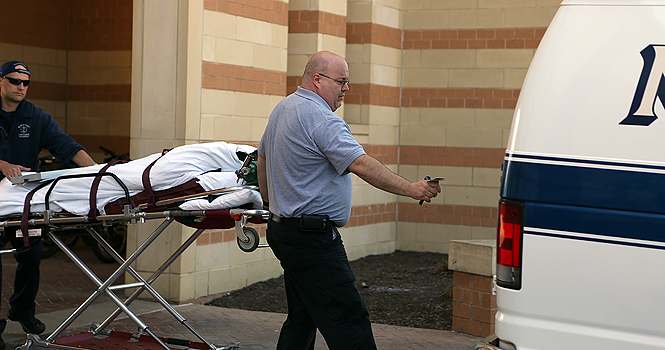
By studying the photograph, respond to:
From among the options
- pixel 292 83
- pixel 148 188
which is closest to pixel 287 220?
pixel 148 188

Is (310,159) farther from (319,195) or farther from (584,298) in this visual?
(584,298)

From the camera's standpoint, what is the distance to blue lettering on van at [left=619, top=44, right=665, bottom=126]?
2.96 meters

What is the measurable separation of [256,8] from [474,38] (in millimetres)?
3751

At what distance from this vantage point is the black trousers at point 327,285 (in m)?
4.19

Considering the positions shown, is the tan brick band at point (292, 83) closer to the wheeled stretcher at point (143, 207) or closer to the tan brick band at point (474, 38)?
the tan brick band at point (474, 38)

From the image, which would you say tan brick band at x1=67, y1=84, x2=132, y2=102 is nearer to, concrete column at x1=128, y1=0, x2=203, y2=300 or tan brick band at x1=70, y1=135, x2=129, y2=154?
tan brick band at x1=70, y1=135, x2=129, y2=154

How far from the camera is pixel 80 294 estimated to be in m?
8.09

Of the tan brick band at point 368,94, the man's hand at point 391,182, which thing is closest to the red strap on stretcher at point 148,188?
the man's hand at point 391,182

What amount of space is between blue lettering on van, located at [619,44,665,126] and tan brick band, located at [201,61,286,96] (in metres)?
5.42

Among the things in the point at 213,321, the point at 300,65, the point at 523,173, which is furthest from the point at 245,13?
the point at 523,173

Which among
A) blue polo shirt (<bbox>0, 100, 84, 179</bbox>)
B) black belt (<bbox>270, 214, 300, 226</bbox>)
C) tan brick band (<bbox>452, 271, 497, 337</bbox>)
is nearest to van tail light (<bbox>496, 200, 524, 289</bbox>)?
black belt (<bbox>270, 214, 300, 226</bbox>)

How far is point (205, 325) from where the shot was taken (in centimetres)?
685

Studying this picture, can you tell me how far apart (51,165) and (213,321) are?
15.9 ft

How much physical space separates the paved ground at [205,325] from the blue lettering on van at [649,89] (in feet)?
11.8
